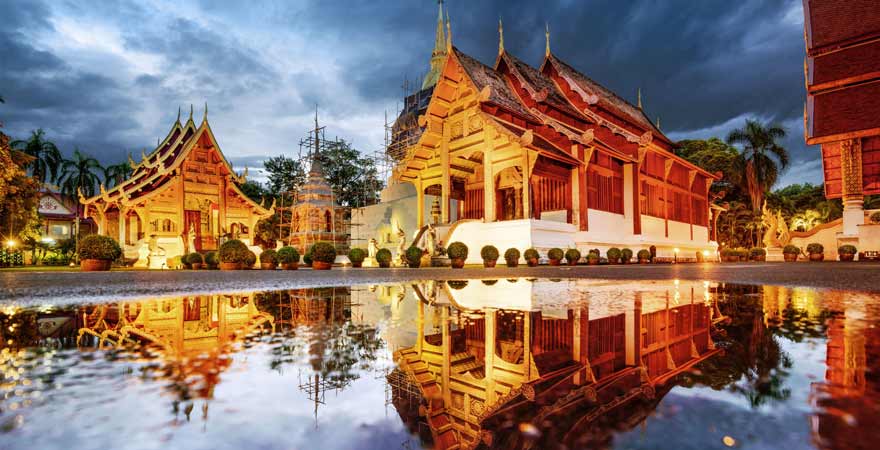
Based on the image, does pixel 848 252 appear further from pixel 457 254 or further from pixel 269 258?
pixel 269 258

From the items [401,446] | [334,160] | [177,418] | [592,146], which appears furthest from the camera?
[334,160]

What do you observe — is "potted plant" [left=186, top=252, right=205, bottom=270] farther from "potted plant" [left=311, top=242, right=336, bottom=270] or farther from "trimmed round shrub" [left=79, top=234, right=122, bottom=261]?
"potted plant" [left=311, top=242, right=336, bottom=270]

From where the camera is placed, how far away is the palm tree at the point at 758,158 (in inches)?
1355

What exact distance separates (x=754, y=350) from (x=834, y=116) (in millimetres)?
22885

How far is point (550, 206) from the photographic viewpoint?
20.6m

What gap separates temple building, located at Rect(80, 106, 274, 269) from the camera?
22.6m

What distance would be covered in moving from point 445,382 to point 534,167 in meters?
16.6

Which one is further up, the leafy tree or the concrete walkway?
the leafy tree

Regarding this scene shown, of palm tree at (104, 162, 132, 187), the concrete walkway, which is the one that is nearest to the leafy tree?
palm tree at (104, 162, 132, 187)

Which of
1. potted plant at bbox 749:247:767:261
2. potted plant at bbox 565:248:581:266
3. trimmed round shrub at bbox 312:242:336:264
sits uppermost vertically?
trimmed round shrub at bbox 312:242:336:264

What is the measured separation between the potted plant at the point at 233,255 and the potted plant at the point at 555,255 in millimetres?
10459

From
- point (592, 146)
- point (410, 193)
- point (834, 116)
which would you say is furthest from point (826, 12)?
point (410, 193)

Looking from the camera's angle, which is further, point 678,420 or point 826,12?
point 826,12

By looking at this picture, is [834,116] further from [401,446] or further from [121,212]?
[121,212]
